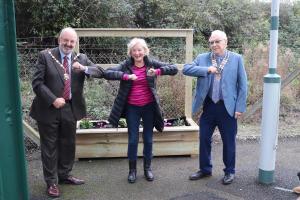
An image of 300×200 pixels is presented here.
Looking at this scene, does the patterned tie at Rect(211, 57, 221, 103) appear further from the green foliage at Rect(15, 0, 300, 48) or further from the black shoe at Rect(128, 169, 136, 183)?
the green foliage at Rect(15, 0, 300, 48)

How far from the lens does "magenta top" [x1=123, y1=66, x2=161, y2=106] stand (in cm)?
465

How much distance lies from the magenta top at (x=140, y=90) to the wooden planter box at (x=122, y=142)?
1.03 m

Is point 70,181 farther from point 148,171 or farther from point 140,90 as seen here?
point 140,90

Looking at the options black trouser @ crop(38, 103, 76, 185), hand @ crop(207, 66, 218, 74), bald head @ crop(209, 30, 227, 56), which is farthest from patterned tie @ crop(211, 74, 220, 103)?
black trouser @ crop(38, 103, 76, 185)

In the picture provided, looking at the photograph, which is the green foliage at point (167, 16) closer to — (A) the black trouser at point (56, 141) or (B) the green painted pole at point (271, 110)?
(B) the green painted pole at point (271, 110)

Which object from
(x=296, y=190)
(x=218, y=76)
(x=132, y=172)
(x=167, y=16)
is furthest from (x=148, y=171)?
(x=167, y=16)

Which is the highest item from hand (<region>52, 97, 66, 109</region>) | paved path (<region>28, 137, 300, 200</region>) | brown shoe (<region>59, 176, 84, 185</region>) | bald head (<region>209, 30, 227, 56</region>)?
bald head (<region>209, 30, 227, 56</region>)

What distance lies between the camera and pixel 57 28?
34.7ft

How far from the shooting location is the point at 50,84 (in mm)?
4273

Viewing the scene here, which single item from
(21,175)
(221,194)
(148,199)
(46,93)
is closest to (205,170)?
(221,194)

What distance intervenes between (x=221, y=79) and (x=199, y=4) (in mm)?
8598

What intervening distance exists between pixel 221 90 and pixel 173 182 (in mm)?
1291

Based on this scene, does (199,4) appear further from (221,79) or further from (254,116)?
(221,79)

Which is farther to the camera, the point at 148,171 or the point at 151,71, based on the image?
the point at 148,171
